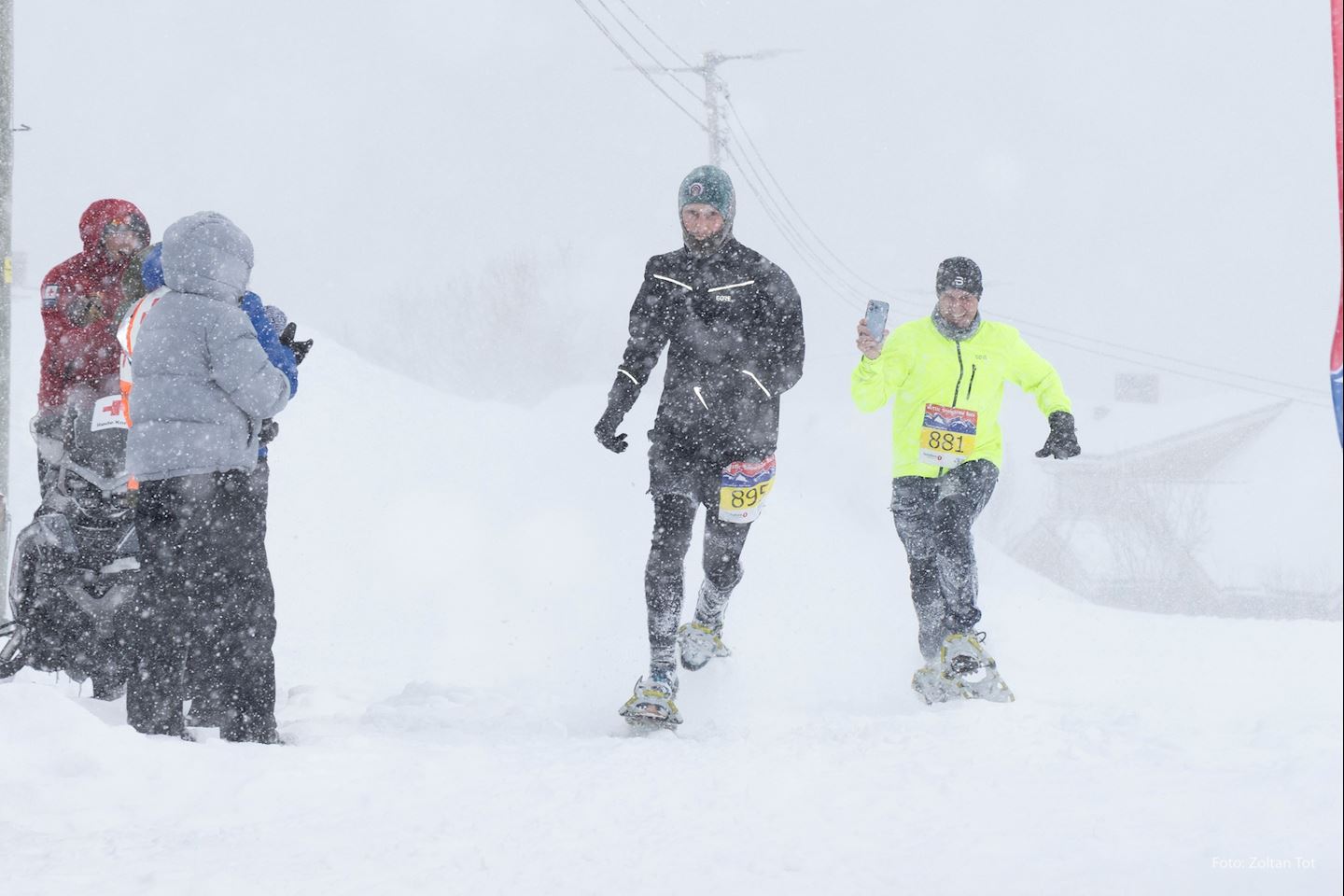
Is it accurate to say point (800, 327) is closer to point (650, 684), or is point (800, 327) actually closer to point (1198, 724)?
point (650, 684)

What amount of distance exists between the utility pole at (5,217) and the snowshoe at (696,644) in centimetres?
368

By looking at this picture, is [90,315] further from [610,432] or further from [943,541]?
[943,541]

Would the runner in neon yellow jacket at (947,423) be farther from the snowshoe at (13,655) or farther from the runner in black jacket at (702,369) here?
the snowshoe at (13,655)

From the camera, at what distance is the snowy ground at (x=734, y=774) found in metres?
2.34

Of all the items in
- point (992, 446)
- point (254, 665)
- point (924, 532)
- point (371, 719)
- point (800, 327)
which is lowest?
point (371, 719)

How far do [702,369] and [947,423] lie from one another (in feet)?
3.60

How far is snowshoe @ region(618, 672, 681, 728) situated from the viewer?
13.8ft

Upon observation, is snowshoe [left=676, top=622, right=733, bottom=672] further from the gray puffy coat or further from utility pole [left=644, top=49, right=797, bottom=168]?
utility pole [left=644, top=49, right=797, bottom=168]

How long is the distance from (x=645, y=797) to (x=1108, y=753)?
1357 mm

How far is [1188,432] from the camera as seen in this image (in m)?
38.0

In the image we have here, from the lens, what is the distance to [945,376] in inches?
189

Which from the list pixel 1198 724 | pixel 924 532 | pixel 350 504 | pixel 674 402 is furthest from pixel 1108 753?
pixel 350 504

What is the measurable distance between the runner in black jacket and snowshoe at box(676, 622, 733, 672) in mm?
558

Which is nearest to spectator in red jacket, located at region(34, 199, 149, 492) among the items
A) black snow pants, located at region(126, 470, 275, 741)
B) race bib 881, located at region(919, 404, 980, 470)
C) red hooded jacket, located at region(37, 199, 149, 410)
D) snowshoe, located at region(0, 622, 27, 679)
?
red hooded jacket, located at region(37, 199, 149, 410)
